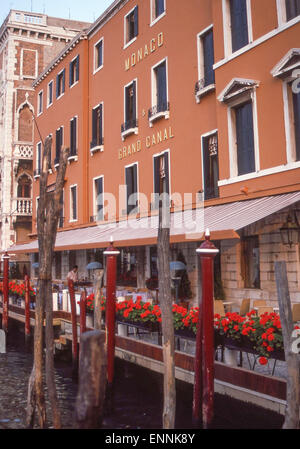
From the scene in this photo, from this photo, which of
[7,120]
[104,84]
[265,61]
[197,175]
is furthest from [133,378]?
[7,120]

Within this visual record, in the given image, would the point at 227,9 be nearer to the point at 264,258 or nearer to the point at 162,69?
the point at 162,69

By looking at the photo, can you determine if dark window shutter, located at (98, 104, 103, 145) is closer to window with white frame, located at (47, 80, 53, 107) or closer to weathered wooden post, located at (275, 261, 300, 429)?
window with white frame, located at (47, 80, 53, 107)

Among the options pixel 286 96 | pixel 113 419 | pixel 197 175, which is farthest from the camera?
pixel 197 175

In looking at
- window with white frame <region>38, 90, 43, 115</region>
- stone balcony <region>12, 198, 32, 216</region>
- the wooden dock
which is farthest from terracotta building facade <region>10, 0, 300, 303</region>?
stone balcony <region>12, 198, 32, 216</region>

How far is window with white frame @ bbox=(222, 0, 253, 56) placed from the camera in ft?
38.9

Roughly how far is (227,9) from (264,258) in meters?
6.80

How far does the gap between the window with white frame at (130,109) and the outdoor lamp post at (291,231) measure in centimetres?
849

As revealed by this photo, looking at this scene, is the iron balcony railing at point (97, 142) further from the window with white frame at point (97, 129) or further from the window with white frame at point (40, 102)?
the window with white frame at point (40, 102)

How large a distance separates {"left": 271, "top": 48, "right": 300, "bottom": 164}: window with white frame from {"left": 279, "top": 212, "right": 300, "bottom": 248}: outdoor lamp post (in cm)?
135

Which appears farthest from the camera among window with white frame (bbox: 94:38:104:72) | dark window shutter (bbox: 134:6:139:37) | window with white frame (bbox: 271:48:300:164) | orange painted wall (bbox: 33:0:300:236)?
window with white frame (bbox: 94:38:104:72)

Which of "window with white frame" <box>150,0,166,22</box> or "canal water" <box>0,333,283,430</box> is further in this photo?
"window with white frame" <box>150,0,166,22</box>

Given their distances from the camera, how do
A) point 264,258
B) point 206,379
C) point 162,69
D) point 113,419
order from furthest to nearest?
point 162,69 → point 264,258 → point 113,419 → point 206,379

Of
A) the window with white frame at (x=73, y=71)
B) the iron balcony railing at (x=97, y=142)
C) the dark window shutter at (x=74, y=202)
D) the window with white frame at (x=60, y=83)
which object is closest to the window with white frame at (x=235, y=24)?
the iron balcony railing at (x=97, y=142)

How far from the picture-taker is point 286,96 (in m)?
10.4
